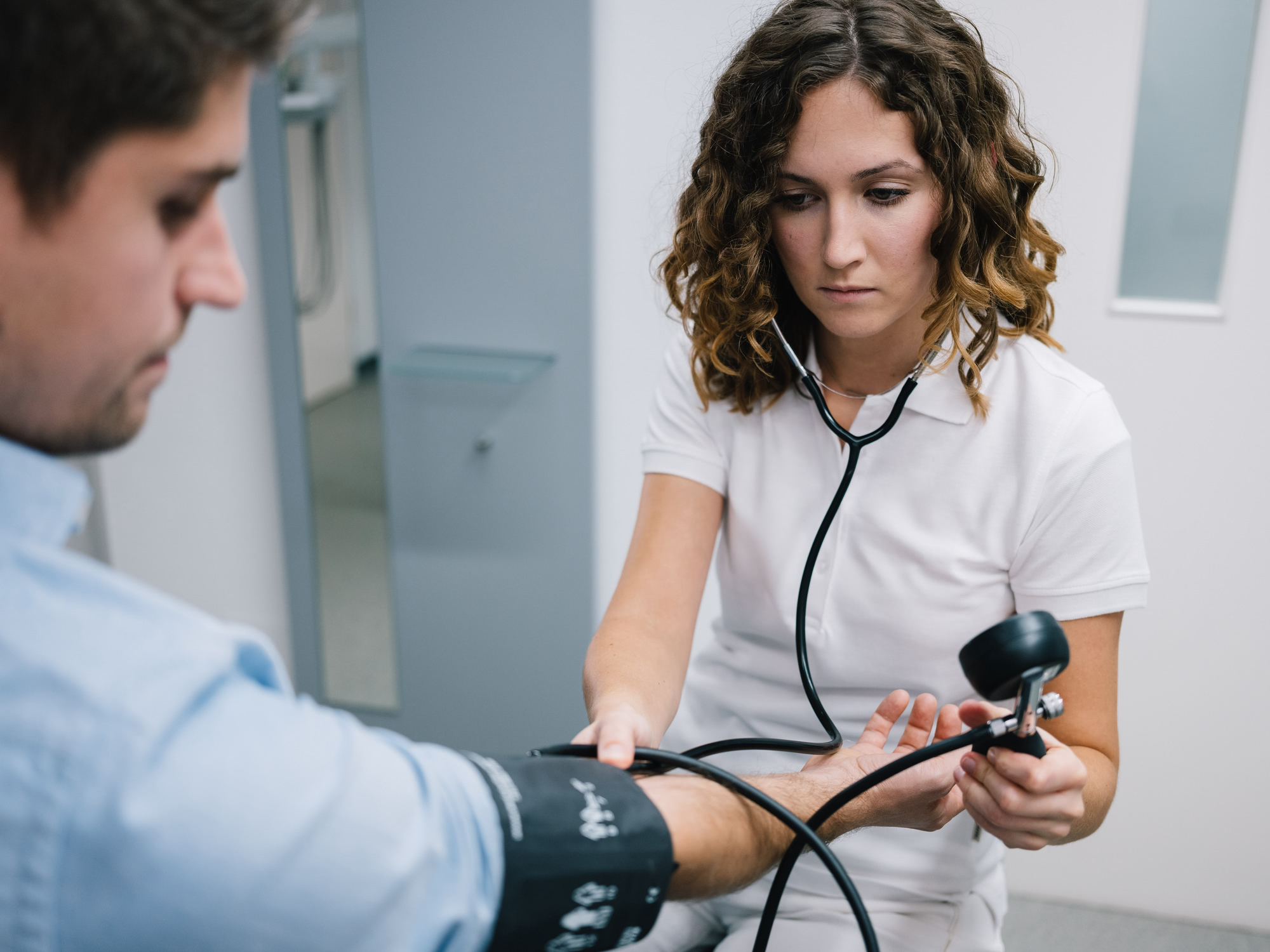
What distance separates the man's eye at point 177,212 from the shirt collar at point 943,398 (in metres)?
0.76

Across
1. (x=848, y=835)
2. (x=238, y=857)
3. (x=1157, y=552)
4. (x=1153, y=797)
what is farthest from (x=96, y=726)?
(x=1153, y=797)

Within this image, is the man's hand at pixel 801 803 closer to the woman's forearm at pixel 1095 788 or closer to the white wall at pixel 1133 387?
the woman's forearm at pixel 1095 788

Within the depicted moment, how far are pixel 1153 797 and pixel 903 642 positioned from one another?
3.22ft

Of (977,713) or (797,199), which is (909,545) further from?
(797,199)

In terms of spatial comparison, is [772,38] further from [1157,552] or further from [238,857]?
[1157,552]

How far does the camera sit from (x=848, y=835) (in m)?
1.16

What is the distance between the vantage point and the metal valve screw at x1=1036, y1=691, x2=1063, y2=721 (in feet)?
2.79

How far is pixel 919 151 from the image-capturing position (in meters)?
1.06

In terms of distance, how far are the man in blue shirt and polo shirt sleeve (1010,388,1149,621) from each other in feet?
2.12

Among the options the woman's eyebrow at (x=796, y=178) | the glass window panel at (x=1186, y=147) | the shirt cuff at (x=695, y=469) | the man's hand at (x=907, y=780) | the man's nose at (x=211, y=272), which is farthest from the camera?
the glass window panel at (x=1186, y=147)

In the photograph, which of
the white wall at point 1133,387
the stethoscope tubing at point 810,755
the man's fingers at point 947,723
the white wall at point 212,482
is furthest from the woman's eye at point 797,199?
the white wall at point 212,482

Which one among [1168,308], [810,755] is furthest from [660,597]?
[1168,308]

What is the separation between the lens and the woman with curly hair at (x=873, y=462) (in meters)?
1.06

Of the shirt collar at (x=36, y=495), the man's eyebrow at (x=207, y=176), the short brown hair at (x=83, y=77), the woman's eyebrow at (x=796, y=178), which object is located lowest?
the shirt collar at (x=36, y=495)
